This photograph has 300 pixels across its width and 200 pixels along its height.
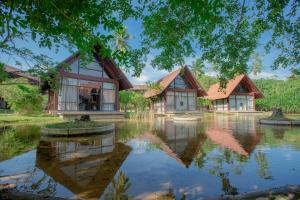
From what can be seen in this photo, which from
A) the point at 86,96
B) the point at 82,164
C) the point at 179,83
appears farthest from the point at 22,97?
the point at 179,83

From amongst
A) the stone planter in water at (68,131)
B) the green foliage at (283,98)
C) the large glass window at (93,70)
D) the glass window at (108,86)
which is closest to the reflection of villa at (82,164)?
the stone planter in water at (68,131)

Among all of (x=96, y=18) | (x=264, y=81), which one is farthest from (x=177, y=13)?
(x=264, y=81)

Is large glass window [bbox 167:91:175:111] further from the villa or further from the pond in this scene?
the pond

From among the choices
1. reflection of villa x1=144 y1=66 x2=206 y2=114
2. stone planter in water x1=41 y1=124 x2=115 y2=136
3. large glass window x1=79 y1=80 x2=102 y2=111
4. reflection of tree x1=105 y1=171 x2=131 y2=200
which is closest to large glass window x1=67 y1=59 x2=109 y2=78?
large glass window x1=79 y1=80 x2=102 y2=111

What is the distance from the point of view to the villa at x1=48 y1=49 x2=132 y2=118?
722 inches

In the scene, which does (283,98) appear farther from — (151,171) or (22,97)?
(151,171)

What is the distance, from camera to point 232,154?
19.5 ft

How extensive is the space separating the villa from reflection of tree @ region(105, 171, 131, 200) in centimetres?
1516

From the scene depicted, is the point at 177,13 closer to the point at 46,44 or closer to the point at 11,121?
the point at 46,44

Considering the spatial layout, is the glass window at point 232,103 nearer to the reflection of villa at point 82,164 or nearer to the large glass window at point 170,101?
the large glass window at point 170,101

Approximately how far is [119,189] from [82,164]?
6.20 feet

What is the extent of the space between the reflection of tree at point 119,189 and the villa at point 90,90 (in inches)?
597

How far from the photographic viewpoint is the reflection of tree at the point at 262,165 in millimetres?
4168

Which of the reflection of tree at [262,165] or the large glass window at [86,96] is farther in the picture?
the large glass window at [86,96]
